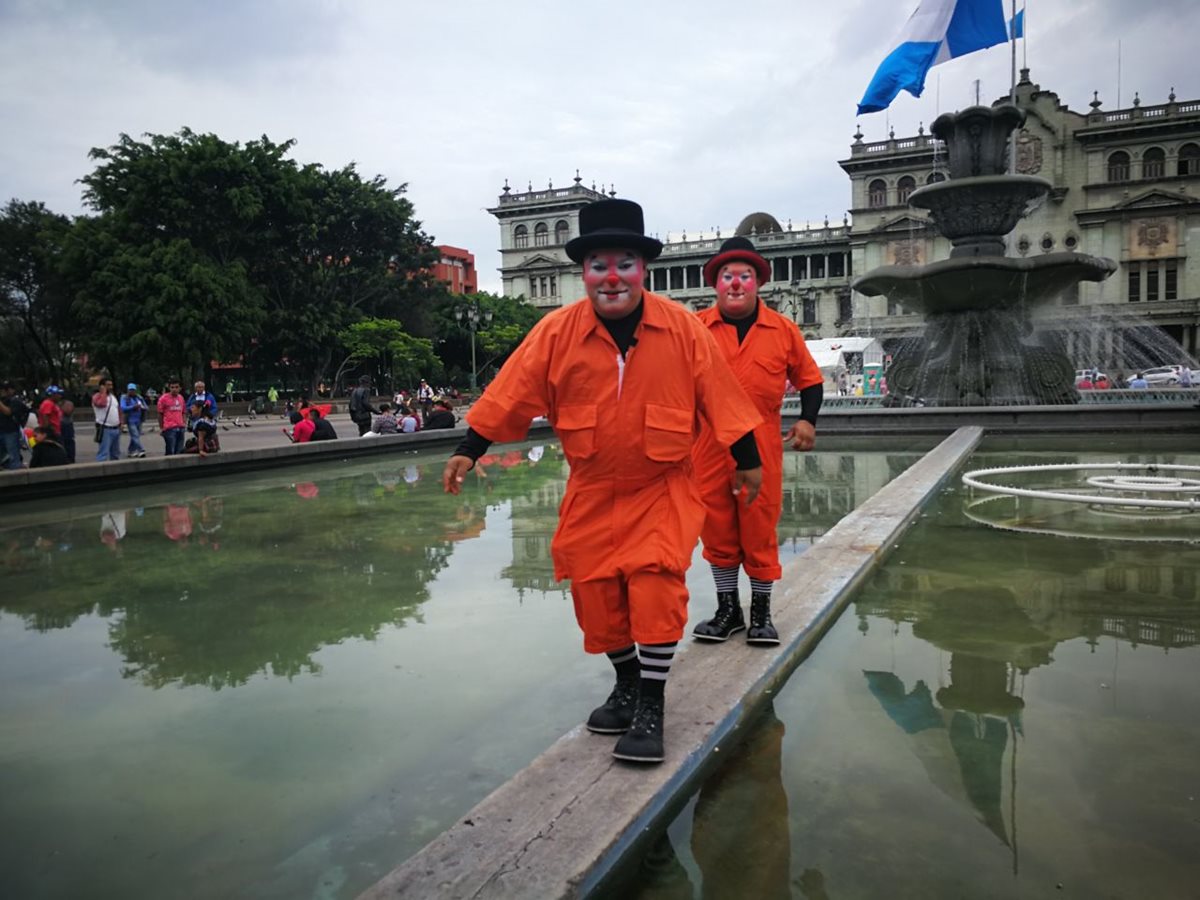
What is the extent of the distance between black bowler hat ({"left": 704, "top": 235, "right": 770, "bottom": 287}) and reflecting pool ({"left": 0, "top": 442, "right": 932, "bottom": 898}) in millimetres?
1582

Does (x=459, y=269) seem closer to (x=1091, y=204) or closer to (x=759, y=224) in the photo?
(x=759, y=224)

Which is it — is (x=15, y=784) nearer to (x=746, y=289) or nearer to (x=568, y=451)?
(x=568, y=451)

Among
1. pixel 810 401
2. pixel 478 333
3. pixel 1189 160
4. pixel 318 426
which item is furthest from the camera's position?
pixel 1189 160

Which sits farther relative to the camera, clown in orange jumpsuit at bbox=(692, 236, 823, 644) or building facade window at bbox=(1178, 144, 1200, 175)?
building facade window at bbox=(1178, 144, 1200, 175)

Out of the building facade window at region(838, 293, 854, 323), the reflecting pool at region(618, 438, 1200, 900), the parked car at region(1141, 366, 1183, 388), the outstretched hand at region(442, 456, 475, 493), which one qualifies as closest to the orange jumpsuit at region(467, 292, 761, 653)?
the outstretched hand at region(442, 456, 475, 493)

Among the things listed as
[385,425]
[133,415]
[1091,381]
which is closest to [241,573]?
[133,415]

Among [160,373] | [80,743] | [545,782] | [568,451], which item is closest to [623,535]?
[568,451]

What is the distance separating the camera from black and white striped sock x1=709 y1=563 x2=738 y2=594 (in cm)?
352

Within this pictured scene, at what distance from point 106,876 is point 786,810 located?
162 cm

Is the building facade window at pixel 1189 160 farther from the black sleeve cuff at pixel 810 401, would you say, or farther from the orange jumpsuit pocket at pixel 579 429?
the orange jumpsuit pocket at pixel 579 429

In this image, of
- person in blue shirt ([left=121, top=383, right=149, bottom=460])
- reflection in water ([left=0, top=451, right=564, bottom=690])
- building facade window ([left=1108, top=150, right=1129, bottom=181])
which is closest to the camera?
reflection in water ([left=0, top=451, right=564, bottom=690])

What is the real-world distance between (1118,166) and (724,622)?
6453 centimetres

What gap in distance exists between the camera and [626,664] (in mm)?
2719

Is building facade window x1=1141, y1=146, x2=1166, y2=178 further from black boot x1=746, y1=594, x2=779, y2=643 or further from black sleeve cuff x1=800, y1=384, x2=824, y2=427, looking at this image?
black boot x1=746, y1=594, x2=779, y2=643
